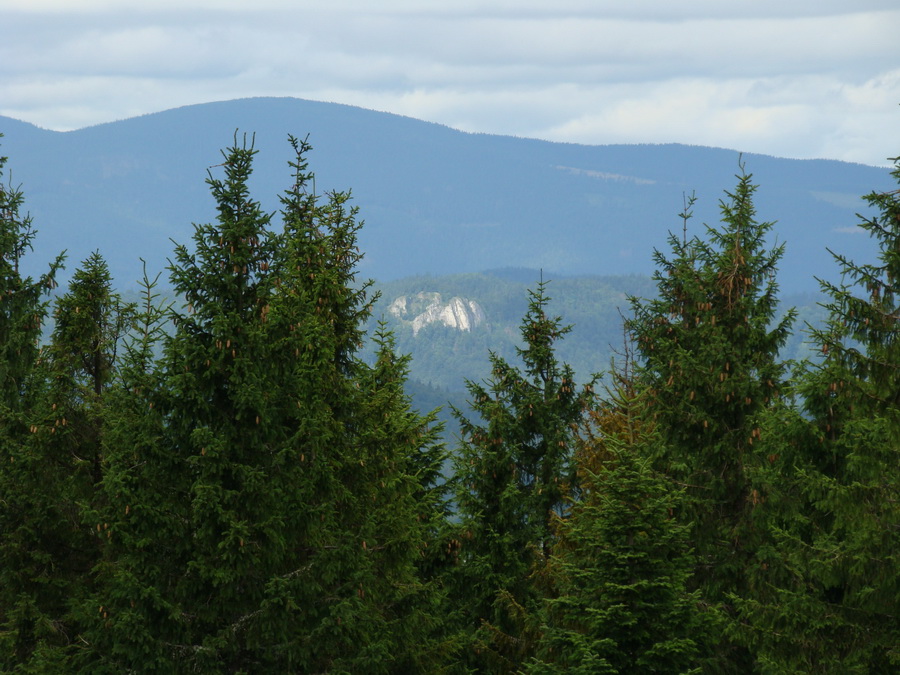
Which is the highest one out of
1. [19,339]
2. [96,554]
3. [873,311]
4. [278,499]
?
[873,311]

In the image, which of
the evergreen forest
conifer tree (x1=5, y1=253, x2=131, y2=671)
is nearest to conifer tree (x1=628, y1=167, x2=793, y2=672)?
the evergreen forest

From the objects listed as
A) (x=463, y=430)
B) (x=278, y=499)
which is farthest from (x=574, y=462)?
(x=278, y=499)

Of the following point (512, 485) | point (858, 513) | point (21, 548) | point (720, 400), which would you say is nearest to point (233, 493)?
point (21, 548)

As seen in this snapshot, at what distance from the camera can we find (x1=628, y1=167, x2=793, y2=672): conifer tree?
728 inches

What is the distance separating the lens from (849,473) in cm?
1525

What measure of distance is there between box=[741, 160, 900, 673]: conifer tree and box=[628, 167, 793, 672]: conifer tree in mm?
3103

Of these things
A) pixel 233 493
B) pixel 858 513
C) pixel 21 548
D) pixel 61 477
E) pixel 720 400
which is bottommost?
pixel 21 548

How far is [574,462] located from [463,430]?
3.07m

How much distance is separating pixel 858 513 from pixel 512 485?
1002 cm

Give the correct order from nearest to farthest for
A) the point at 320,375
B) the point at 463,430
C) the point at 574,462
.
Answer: the point at 320,375 → the point at 574,462 → the point at 463,430

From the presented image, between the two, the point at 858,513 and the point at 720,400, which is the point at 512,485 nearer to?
the point at 720,400

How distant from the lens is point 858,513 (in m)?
13.4

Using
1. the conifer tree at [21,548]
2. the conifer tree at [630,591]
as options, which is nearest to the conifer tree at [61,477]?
the conifer tree at [21,548]

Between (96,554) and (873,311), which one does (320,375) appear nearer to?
(96,554)
